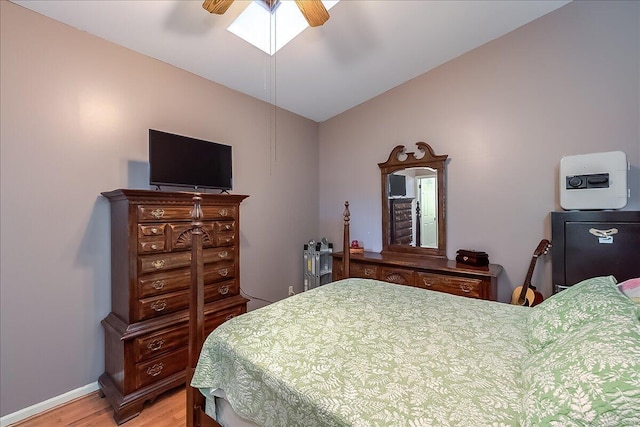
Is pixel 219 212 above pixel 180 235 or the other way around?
above

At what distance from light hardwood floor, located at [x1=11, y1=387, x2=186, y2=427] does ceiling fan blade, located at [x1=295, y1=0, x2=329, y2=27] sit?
2.75m

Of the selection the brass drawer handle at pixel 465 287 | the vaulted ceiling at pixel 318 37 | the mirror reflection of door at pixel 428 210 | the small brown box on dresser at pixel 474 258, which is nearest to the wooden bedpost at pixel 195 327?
the vaulted ceiling at pixel 318 37

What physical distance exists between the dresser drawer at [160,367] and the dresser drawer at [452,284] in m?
2.18

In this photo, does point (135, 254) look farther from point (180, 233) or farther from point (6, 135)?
point (6, 135)

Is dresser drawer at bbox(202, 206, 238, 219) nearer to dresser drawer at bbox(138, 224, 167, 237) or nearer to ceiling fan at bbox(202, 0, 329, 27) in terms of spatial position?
dresser drawer at bbox(138, 224, 167, 237)

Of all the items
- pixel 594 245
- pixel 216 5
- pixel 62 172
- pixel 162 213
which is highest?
pixel 216 5

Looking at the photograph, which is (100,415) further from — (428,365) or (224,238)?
(428,365)

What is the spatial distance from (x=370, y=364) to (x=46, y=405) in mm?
2376

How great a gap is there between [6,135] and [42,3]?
884 mm

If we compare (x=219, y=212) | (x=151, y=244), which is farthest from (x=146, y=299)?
(x=219, y=212)

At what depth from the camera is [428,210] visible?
3.14 m

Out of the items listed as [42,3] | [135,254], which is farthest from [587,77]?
[42,3]

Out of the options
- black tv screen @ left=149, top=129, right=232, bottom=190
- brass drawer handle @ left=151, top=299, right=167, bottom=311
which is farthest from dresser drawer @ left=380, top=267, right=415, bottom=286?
brass drawer handle @ left=151, top=299, right=167, bottom=311

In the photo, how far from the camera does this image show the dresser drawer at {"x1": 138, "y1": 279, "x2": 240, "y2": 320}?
1.95 meters
